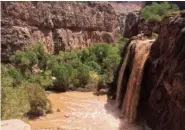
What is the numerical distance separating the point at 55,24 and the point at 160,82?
19.1 meters

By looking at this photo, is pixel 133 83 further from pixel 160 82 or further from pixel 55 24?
pixel 55 24

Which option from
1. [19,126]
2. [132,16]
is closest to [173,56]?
[19,126]

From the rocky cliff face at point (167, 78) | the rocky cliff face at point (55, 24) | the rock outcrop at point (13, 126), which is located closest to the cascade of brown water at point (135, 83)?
the rocky cliff face at point (167, 78)

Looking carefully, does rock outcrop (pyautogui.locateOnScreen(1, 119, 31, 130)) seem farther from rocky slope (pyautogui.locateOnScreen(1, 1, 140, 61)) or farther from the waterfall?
rocky slope (pyautogui.locateOnScreen(1, 1, 140, 61))

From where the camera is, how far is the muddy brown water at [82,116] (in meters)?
14.2

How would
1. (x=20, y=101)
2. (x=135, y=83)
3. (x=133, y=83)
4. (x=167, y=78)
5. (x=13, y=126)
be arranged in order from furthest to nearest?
1. (x=133, y=83)
2. (x=135, y=83)
3. (x=20, y=101)
4. (x=167, y=78)
5. (x=13, y=126)

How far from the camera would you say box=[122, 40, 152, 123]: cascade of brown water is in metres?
14.5

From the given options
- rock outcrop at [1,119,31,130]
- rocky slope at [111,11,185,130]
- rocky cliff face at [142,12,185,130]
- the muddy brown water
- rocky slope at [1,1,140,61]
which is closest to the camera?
rock outcrop at [1,119,31,130]

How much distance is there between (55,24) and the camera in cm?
2995

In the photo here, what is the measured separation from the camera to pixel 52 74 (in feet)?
74.6

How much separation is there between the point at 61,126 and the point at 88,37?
21.5 meters

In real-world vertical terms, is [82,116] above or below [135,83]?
below

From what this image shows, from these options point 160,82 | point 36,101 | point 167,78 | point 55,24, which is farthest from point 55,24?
point 167,78

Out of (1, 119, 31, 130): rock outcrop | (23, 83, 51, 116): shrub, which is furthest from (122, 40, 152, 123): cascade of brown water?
(1, 119, 31, 130): rock outcrop
